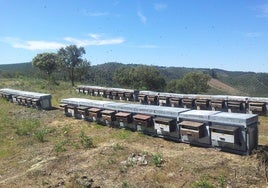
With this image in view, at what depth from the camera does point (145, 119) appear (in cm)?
2528

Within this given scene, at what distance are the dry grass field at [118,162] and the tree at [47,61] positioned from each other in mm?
51825

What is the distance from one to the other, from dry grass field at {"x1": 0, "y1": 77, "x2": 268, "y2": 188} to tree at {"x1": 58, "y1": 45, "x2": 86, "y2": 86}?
4668 centimetres

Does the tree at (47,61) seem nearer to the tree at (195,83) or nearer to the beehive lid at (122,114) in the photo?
the tree at (195,83)

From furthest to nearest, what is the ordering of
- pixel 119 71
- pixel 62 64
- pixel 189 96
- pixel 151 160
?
pixel 119 71
pixel 62 64
pixel 189 96
pixel 151 160

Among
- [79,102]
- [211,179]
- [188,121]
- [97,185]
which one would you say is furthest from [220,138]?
[79,102]

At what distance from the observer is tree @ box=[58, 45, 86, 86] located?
73.8m

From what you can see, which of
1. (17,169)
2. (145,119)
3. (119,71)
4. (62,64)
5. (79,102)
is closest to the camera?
(17,169)

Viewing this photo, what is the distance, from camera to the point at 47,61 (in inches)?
3098

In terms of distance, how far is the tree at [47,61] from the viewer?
78.9m

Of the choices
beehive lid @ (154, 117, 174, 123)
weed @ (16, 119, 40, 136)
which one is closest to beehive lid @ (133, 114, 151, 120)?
beehive lid @ (154, 117, 174, 123)

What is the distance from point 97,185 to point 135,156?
4.46 metres

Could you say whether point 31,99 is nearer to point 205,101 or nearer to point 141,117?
point 141,117

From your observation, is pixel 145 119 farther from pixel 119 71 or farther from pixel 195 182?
pixel 119 71

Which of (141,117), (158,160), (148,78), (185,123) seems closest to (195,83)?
(148,78)
